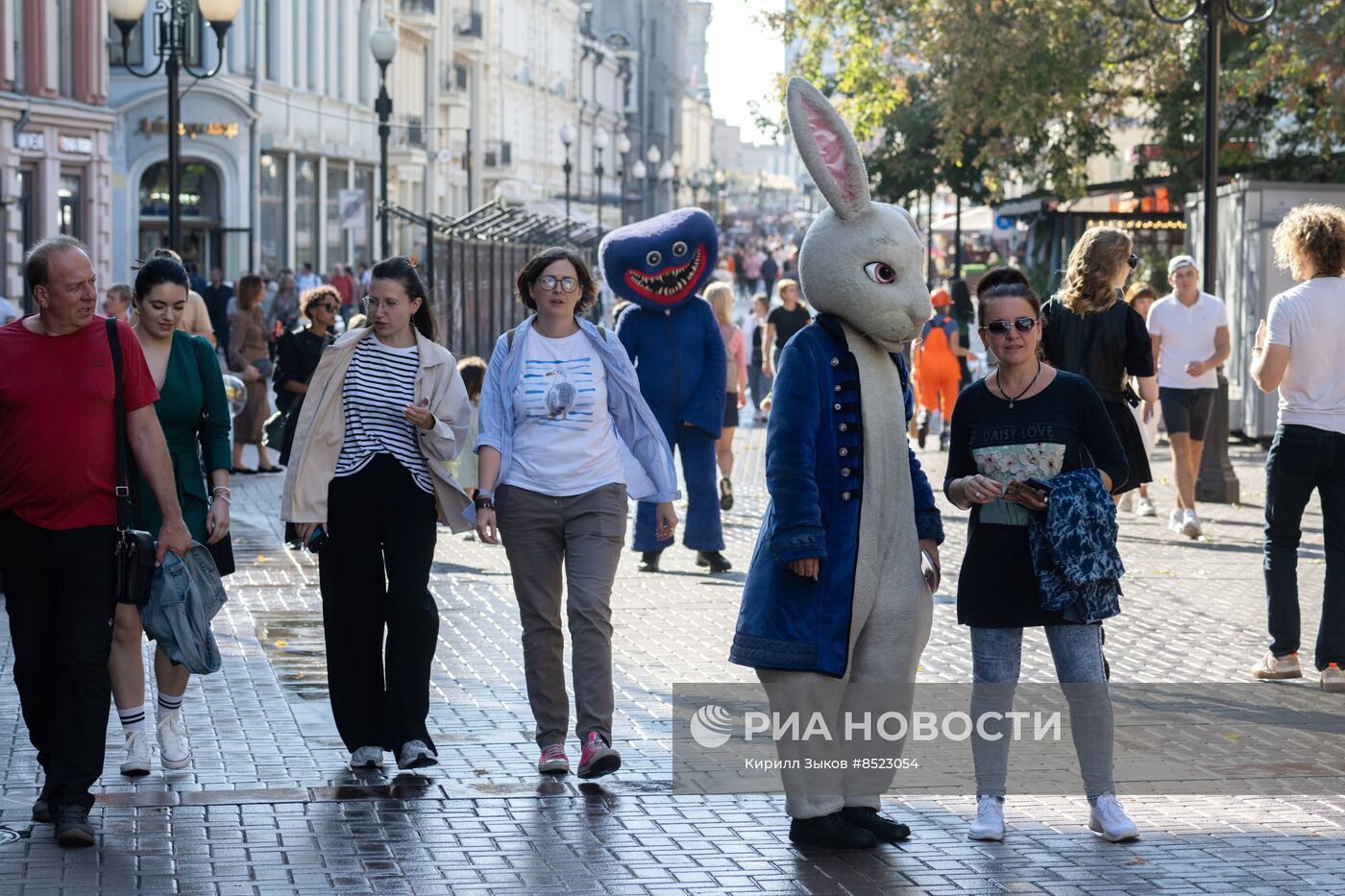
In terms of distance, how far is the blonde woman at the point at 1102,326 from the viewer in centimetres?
1000

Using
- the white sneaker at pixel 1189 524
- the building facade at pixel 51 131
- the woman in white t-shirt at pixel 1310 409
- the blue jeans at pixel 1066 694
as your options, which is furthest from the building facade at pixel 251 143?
the blue jeans at pixel 1066 694

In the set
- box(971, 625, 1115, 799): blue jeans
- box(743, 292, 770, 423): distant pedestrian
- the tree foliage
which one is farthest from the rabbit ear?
box(743, 292, 770, 423): distant pedestrian

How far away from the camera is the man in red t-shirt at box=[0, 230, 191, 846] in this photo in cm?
644

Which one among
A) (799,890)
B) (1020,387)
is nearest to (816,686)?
(799,890)

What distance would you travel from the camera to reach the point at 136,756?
286 inches

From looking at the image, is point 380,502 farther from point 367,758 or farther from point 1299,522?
point 1299,522

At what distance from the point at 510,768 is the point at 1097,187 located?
27538mm

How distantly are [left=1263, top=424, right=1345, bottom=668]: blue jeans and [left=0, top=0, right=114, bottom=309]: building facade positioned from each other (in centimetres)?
2350

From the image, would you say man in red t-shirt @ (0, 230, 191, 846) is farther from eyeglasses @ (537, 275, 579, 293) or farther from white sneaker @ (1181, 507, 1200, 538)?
white sneaker @ (1181, 507, 1200, 538)

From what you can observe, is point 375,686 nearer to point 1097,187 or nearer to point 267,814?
→ point 267,814

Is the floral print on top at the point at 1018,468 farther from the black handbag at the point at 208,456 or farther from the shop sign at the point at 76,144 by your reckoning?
the shop sign at the point at 76,144

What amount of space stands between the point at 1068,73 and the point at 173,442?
19946 millimetres

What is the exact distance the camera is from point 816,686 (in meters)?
6.24

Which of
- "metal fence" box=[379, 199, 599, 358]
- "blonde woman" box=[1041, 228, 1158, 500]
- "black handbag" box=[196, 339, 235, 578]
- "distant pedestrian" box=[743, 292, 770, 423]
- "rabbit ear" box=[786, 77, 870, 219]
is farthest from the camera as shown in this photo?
"distant pedestrian" box=[743, 292, 770, 423]
